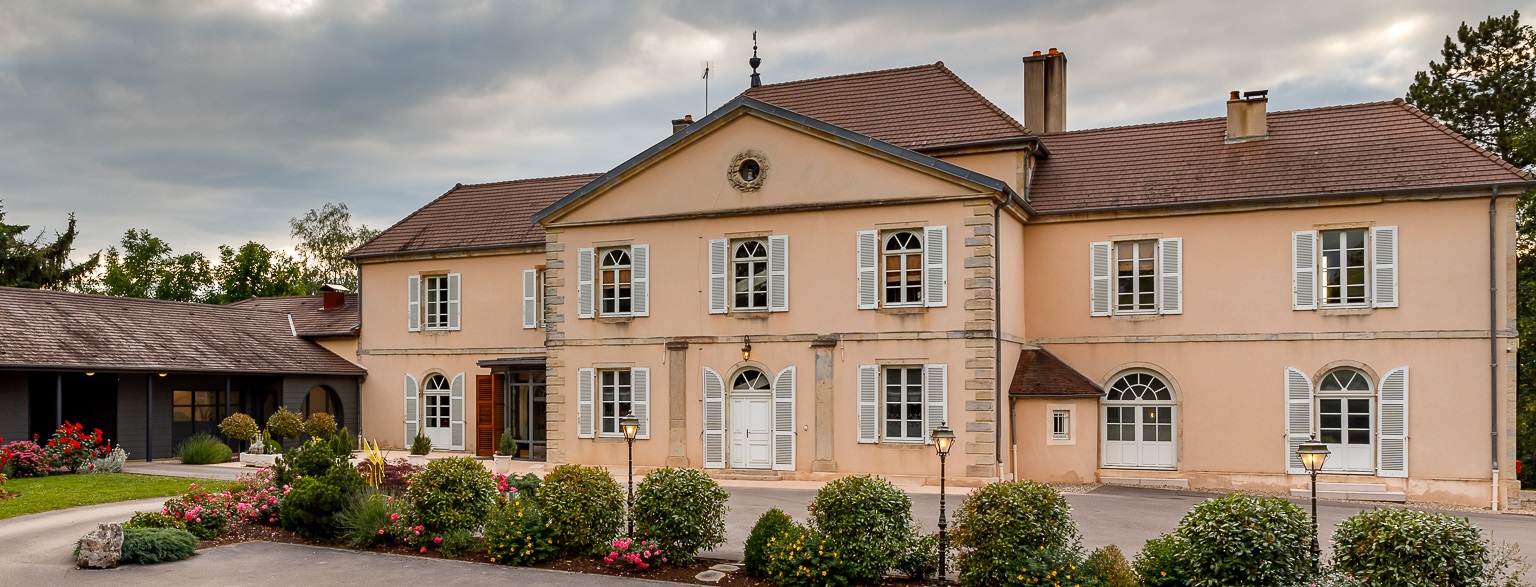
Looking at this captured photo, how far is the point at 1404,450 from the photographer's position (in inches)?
746

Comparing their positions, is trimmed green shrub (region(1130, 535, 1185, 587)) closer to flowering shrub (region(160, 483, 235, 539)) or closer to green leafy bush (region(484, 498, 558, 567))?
green leafy bush (region(484, 498, 558, 567))

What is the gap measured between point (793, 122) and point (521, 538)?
35.2 ft

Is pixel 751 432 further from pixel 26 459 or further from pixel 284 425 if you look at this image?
pixel 26 459

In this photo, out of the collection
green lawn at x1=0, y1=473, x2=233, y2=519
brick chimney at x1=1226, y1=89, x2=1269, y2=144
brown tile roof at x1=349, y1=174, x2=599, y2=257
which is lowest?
green lawn at x1=0, y1=473, x2=233, y2=519

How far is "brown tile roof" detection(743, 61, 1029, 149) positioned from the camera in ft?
72.4

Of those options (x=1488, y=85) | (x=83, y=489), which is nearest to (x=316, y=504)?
(x=83, y=489)

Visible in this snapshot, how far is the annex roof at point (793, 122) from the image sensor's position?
19516mm

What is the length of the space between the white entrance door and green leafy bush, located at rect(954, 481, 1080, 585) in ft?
34.2

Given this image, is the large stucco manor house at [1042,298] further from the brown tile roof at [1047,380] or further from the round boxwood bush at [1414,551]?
the round boxwood bush at [1414,551]

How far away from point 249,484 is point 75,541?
2.24m

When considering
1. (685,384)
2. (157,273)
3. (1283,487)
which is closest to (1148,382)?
(1283,487)

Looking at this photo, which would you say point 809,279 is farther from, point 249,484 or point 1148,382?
point 249,484

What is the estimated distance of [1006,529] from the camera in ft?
34.2

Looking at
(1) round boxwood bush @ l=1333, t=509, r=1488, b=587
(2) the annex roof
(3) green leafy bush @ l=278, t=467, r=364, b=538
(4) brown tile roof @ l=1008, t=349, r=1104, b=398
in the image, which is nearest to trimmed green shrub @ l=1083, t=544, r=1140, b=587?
(1) round boxwood bush @ l=1333, t=509, r=1488, b=587
